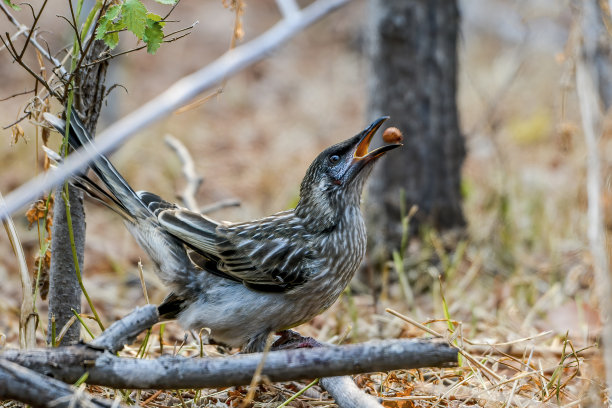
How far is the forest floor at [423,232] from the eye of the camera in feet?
10.8

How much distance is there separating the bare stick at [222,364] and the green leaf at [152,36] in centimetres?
121

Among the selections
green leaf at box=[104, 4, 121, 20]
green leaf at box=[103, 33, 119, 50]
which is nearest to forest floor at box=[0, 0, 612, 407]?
green leaf at box=[103, 33, 119, 50]

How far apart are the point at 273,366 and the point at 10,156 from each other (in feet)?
22.0

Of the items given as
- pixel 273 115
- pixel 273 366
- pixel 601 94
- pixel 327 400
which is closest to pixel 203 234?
pixel 327 400

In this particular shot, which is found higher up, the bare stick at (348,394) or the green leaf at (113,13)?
the green leaf at (113,13)

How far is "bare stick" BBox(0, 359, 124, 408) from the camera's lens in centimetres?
219

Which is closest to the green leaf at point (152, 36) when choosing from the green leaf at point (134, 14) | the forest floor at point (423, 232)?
the green leaf at point (134, 14)

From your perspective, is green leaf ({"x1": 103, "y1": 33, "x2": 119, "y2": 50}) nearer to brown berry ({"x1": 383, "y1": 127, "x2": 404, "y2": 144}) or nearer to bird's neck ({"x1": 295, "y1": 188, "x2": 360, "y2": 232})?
bird's neck ({"x1": 295, "y1": 188, "x2": 360, "y2": 232})

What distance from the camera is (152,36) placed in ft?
8.87

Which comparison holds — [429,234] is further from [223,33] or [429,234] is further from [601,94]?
[223,33]

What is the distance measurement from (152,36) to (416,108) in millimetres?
3067

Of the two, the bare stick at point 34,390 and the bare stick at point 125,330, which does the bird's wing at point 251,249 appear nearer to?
the bare stick at point 125,330

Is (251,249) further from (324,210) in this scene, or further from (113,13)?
(113,13)

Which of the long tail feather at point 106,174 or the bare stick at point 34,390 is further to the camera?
the long tail feather at point 106,174
